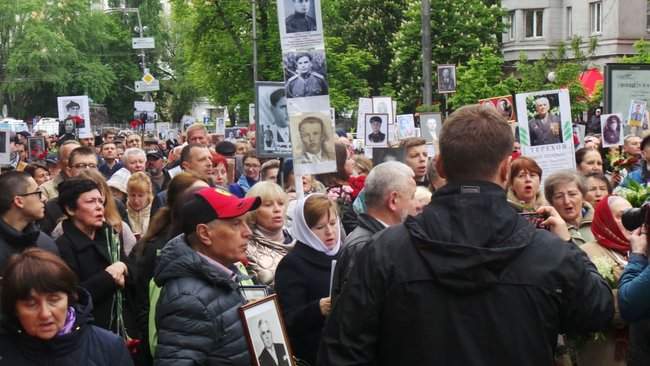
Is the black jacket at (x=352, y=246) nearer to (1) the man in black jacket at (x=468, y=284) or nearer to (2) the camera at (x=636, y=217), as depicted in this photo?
(1) the man in black jacket at (x=468, y=284)

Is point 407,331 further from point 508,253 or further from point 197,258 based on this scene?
point 197,258

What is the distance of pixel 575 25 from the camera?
53688 mm

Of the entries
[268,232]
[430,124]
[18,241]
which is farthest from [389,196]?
[430,124]

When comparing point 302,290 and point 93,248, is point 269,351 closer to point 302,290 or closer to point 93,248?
point 302,290

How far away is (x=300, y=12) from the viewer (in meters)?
8.81

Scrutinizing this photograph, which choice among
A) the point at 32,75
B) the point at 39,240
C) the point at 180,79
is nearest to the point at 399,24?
the point at 32,75

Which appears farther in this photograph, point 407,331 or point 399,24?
point 399,24

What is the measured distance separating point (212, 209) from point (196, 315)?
579mm

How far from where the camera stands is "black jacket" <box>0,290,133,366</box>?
4.49 m

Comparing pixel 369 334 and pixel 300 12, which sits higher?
pixel 300 12

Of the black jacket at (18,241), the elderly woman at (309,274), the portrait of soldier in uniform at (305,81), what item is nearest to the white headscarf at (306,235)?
the elderly woman at (309,274)

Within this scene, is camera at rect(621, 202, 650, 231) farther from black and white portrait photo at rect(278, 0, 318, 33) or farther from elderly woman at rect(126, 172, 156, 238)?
elderly woman at rect(126, 172, 156, 238)

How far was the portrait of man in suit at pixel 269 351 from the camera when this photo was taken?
4.75 metres

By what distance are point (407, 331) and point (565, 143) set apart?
8.06 metres
